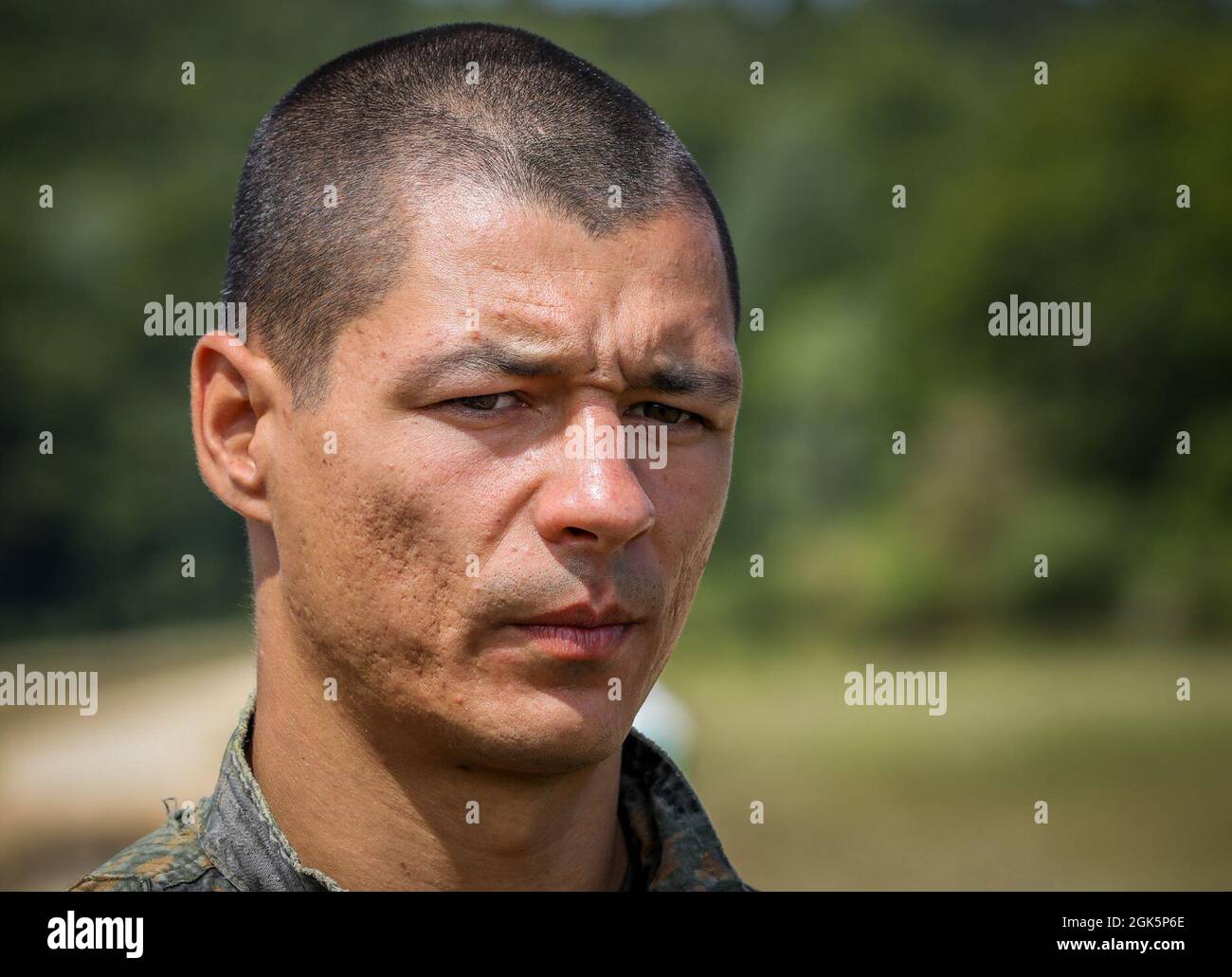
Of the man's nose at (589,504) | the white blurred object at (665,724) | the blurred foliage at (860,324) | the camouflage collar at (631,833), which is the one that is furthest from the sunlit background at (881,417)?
the man's nose at (589,504)

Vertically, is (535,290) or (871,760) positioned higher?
(535,290)

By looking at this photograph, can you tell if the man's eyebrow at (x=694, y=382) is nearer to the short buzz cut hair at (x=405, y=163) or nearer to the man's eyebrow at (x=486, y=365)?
the man's eyebrow at (x=486, y=365)

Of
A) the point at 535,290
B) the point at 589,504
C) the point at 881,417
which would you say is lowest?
the point at 589,504

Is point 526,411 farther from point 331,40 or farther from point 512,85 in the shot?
point 331,40

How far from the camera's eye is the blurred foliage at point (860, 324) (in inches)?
2099

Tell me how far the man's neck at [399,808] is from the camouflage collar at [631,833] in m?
0.10

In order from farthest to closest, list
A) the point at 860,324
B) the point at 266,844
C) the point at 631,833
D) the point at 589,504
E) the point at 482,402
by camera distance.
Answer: the point at 860,324
the point at 631,833
the point at 266,844
the point at 482,402
the point at 589,504

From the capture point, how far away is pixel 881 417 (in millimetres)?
63094

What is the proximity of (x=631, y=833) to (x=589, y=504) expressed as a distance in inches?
59.8

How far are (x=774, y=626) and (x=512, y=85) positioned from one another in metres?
57.3

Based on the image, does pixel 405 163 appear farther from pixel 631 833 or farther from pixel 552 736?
pixel 631 833

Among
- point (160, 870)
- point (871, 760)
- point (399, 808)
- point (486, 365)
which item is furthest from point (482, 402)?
point (871, 760)

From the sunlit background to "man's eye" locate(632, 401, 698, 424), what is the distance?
96.2ft

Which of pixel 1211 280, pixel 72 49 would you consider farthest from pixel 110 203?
pixel 1211 280
